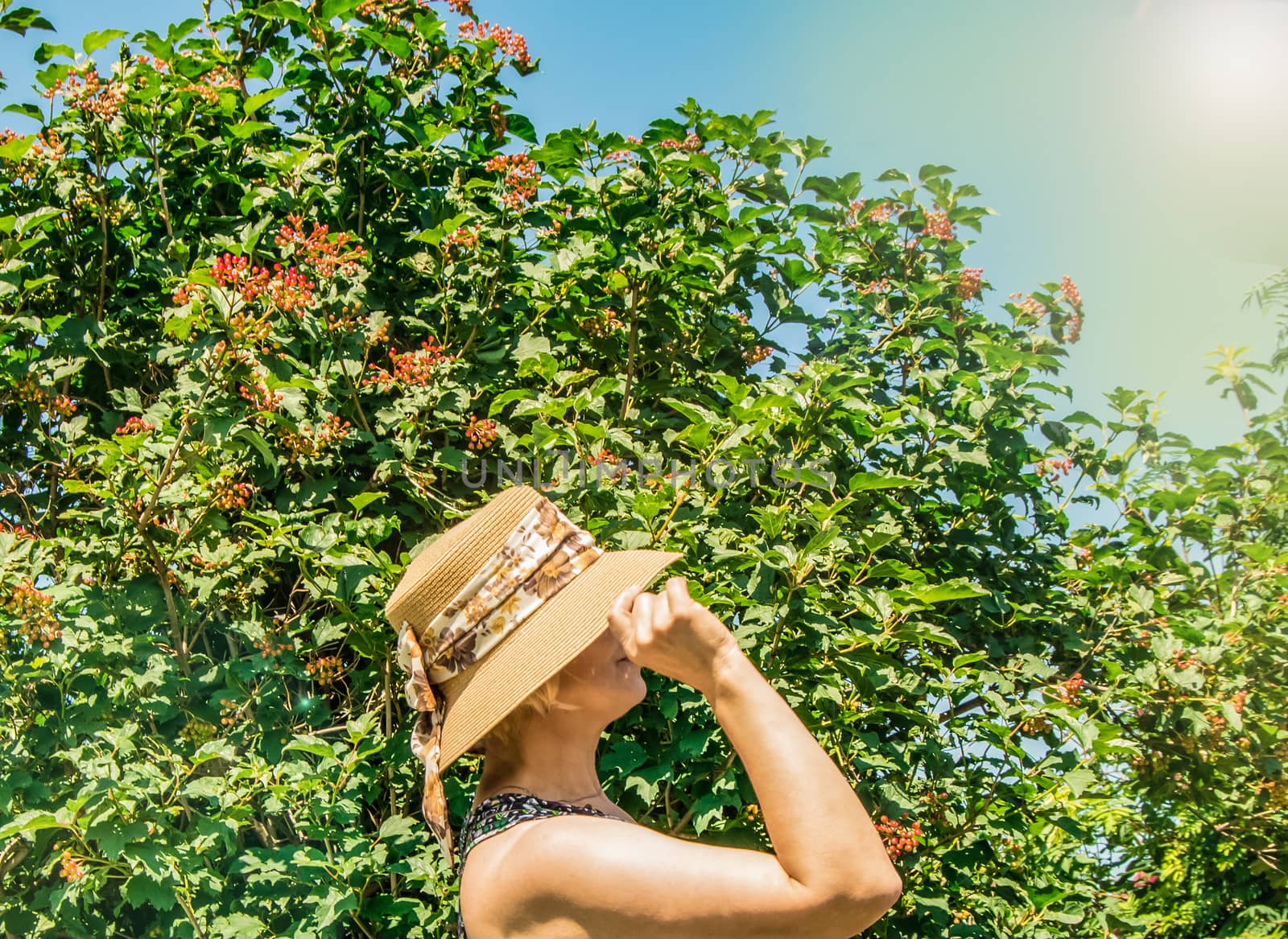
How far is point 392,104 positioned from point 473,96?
0.26 meters

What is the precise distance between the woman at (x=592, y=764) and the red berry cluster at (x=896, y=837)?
1541 mm

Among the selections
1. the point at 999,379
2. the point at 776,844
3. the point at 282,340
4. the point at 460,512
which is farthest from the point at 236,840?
the point at 999,379

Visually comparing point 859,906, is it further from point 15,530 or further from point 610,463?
point 15,530

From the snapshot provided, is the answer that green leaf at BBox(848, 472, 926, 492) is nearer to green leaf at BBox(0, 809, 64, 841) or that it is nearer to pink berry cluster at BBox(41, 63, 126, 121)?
green leaf at BBox(0, 809, 64, 841)

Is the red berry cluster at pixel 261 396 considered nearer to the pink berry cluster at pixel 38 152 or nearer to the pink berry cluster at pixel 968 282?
the pink berry cluster at pixel 38 152

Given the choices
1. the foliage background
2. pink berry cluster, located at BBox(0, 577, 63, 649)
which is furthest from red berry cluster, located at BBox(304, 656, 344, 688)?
pink berry cluster, located at BBox(0, 577, 63, 649)

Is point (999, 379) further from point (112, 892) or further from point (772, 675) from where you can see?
point (112, 892)

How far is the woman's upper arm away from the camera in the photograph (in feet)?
3.50

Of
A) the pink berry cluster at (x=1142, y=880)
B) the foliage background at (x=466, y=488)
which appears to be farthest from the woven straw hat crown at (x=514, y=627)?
the pink berry cluster at (x=1142, y=880)

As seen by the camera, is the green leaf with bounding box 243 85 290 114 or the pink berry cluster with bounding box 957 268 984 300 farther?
the pink berry cluster with bounding box 957 268 984 300

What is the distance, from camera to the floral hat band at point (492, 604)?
55.8 inches

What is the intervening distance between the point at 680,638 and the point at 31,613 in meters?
1.92

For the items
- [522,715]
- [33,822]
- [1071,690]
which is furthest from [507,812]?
[1071,690]

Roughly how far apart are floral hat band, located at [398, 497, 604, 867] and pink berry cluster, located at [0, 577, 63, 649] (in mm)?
1379
